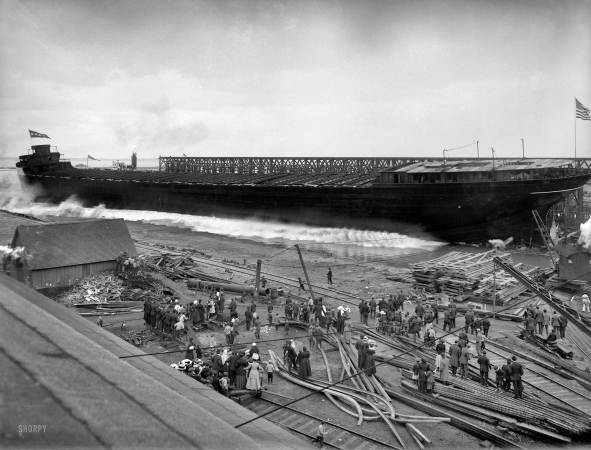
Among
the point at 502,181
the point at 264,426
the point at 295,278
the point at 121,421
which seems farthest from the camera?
the point at 502,181

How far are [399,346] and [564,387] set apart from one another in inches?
190

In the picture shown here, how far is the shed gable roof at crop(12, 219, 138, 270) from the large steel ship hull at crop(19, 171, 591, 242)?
2156 centimetres

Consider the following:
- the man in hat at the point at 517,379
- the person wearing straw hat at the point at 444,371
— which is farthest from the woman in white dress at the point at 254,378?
the man in hat at the point at 517,379

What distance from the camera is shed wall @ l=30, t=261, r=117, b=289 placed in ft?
65.6

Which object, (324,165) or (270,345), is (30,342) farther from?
(324,165)

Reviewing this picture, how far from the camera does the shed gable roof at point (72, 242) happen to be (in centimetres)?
2039

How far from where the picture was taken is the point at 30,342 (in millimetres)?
1667

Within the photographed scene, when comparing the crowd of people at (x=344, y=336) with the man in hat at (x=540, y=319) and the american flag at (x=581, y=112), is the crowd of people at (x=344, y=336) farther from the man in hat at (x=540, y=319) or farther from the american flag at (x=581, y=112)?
the american flag at (x=581, y=112)

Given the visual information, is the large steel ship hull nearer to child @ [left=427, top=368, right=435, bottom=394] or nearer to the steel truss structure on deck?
the steel truss structure on deck

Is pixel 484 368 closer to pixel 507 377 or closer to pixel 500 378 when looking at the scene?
pixel 500 378

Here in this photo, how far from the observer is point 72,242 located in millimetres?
21656

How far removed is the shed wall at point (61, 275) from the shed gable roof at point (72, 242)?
0.64 feet

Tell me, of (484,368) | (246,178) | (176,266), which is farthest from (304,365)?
(246,178)

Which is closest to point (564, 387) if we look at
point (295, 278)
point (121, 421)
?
point (121, 421)
